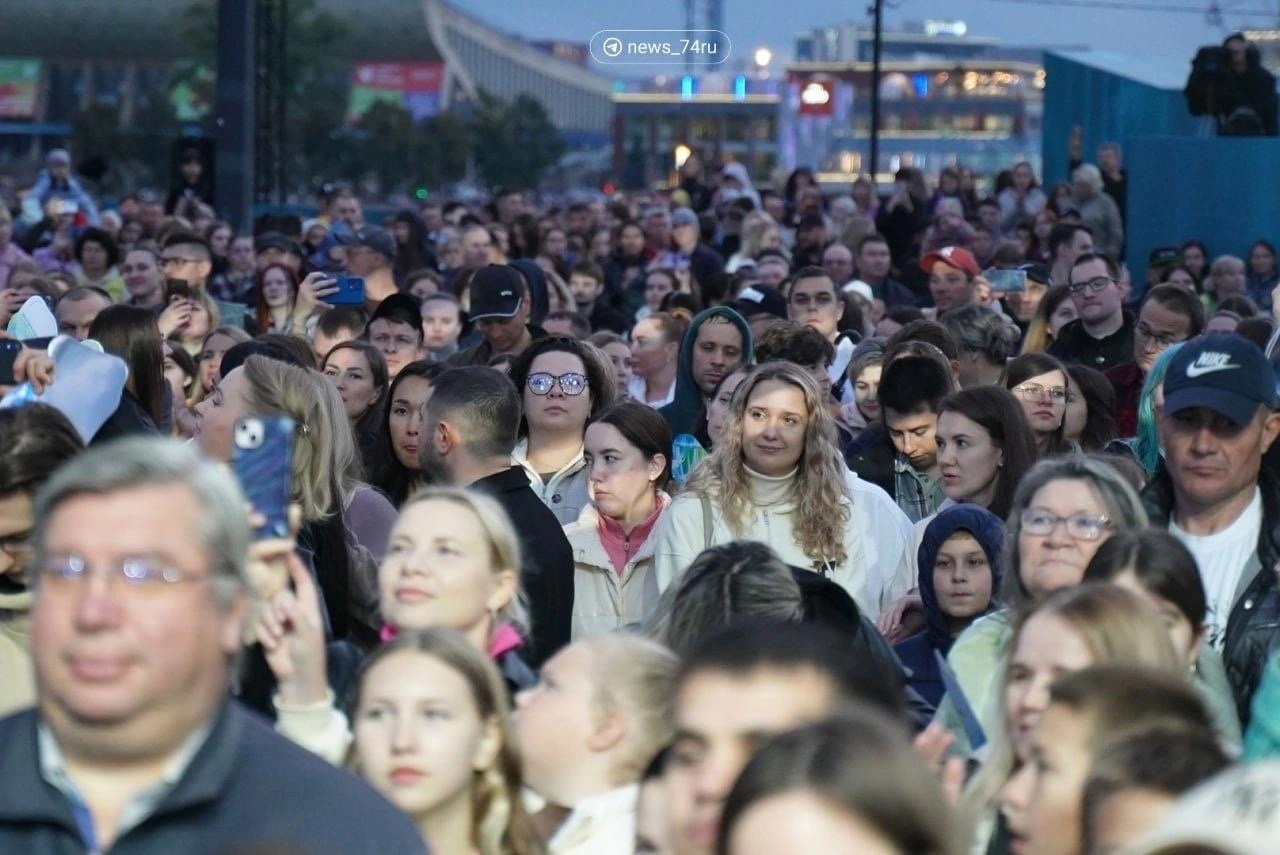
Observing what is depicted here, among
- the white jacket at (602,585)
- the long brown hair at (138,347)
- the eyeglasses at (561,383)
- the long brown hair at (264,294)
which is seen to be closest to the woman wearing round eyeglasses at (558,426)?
the eyeglasses at (561,383)

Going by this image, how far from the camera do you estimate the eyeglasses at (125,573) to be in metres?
3.11

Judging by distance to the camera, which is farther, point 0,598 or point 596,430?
point 596,430

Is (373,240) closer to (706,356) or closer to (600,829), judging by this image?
(706,356)

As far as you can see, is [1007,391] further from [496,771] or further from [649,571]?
[496,771]

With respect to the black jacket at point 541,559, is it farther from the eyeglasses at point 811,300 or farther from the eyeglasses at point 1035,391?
the eyeglasses at point 811,300

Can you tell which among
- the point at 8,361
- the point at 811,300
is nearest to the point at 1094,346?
the point at 811,300

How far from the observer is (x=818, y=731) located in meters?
3.03

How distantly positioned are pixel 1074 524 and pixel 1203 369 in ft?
2.66

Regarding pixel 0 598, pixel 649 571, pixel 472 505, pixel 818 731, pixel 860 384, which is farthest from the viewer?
pixel 860 384

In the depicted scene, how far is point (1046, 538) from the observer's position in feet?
18.4

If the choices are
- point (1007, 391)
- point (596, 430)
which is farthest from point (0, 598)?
point (1007, 391)

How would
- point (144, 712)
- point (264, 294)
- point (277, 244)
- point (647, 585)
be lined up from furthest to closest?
point (277, 244), point (264, 294), point (647, 585), point (144, 712)

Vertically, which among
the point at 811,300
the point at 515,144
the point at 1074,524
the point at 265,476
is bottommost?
the point at 1074,524

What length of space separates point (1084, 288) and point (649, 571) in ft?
14.9
